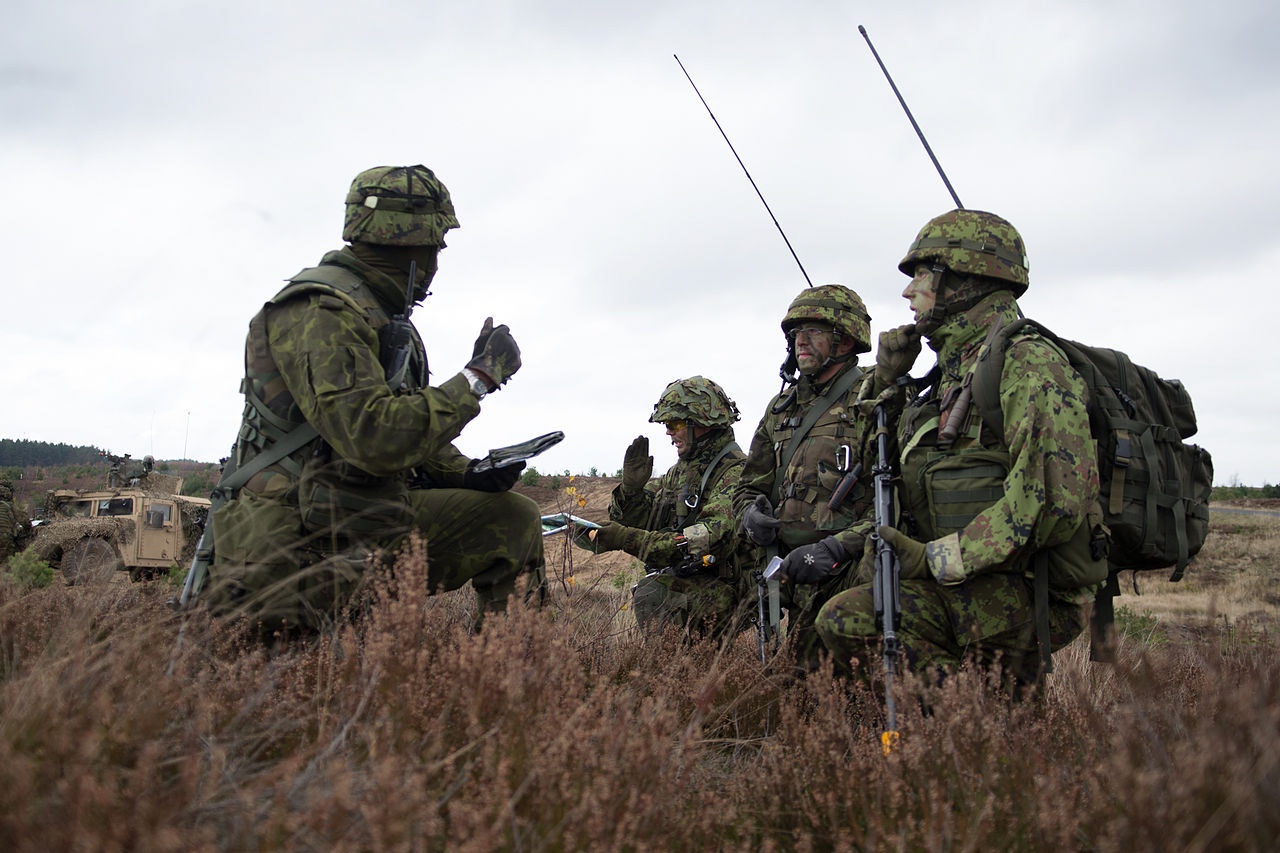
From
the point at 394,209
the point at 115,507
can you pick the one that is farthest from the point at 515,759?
the point at 115,507

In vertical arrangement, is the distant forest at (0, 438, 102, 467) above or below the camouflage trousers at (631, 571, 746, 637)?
above

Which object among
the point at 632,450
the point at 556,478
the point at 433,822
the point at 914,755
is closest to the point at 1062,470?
the point at 914,755

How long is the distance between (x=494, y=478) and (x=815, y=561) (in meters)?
1.62

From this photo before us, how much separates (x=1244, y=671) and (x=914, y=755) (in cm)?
188

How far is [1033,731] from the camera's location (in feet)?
10.1

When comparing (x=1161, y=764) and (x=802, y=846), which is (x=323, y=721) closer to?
(x=802, y=846)

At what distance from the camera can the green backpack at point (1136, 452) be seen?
3.81 metres

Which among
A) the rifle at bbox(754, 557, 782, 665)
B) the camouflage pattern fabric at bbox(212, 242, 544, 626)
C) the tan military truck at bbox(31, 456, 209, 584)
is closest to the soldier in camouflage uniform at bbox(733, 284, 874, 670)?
the rifle at bbox(754, 557, 782, 665)

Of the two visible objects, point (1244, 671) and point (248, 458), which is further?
point (248, 458)

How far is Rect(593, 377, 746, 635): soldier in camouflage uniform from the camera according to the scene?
21.1 feet

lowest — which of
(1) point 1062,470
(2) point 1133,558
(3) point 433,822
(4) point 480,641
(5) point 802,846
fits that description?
(5) point 802,846

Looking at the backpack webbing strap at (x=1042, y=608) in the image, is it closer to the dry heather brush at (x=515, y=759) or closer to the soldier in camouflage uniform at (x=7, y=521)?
the dry heather brush at (x=515, y=759)

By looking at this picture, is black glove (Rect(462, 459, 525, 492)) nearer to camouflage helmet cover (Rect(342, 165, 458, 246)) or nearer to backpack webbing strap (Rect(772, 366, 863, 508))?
camouflage helmet cover (Rect(342, 165, 458, 246))

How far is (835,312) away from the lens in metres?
5.97
